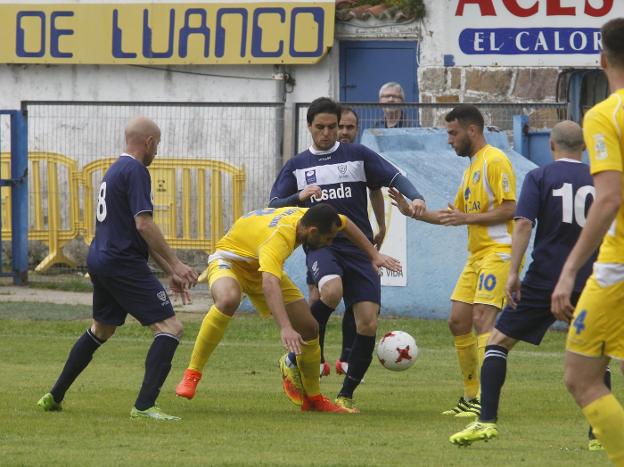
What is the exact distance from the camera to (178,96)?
834 inches

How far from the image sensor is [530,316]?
837 centimetres

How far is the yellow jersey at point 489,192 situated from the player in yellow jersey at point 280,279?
0.65 metres

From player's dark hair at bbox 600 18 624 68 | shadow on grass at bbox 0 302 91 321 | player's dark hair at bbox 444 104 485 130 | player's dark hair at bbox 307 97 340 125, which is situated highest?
player's dark hair at bbox 600 18 624 68

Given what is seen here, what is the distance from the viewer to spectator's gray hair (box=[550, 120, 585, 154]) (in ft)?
28.5

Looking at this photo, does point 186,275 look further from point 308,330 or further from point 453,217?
point 453,217

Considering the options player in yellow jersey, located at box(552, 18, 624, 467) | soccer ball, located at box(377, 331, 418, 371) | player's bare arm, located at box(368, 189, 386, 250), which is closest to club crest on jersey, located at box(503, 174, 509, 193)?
player's bare arm, located at box(368, 189, 386, 250)

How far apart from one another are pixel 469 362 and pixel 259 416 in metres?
1.62

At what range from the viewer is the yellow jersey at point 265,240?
30.8ft

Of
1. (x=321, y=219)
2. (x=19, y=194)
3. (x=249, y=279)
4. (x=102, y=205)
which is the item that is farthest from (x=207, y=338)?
(x=19, y=194)

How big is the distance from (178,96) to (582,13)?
581cm

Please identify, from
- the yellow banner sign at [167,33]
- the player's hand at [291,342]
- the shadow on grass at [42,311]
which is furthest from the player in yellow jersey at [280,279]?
the yellow banner sign at [167,33]

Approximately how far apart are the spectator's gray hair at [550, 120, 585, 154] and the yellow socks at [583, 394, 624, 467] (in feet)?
8.45

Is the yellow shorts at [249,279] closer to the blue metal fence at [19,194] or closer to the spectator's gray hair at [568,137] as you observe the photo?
the spectator's gray hair at [568,137]

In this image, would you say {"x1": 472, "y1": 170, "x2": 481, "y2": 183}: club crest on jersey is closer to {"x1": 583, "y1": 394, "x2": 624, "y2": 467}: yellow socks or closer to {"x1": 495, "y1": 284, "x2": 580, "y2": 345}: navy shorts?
{"x1": 495, "y1": 284, "x2": 580, "y2": 345}: navy shorts
